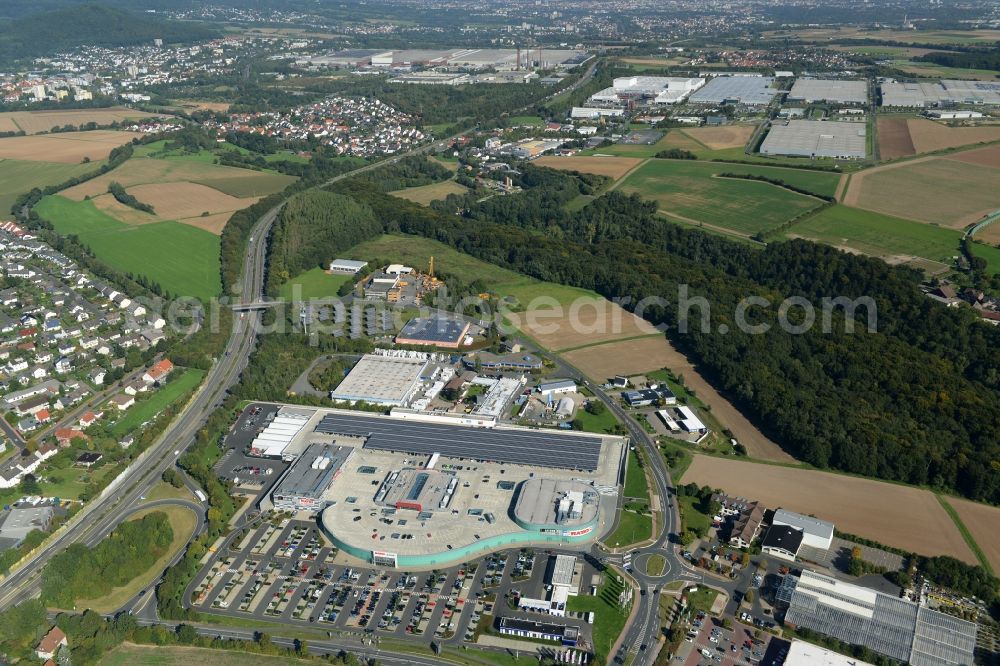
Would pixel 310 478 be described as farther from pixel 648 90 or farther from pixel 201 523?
pixel 648 90

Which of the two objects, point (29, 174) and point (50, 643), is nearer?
point (50, 643)

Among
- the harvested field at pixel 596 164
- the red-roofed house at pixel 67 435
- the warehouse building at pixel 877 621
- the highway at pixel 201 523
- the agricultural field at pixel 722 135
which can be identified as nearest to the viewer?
the warehouse building at pixel 877 621

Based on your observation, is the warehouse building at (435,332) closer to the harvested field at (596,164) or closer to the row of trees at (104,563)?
the row of trees at (104,563)

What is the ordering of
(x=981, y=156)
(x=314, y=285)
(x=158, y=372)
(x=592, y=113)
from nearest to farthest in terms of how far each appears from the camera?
1. (x=158, y=372)
2. (x=314, y=285)
3. (x=981, y=156)
4. (x=592, y=113)

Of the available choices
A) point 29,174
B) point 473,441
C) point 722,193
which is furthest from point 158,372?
point 29,174

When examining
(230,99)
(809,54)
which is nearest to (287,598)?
(230,99)

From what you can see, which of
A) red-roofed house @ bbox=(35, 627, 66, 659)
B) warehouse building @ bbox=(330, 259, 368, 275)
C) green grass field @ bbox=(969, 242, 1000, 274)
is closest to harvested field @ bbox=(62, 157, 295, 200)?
warehouse building @ bbox=(330, 259, 368, 275)

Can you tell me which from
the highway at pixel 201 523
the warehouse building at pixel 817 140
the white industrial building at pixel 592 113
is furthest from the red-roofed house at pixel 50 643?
the white industrial building at pixel 592 113
